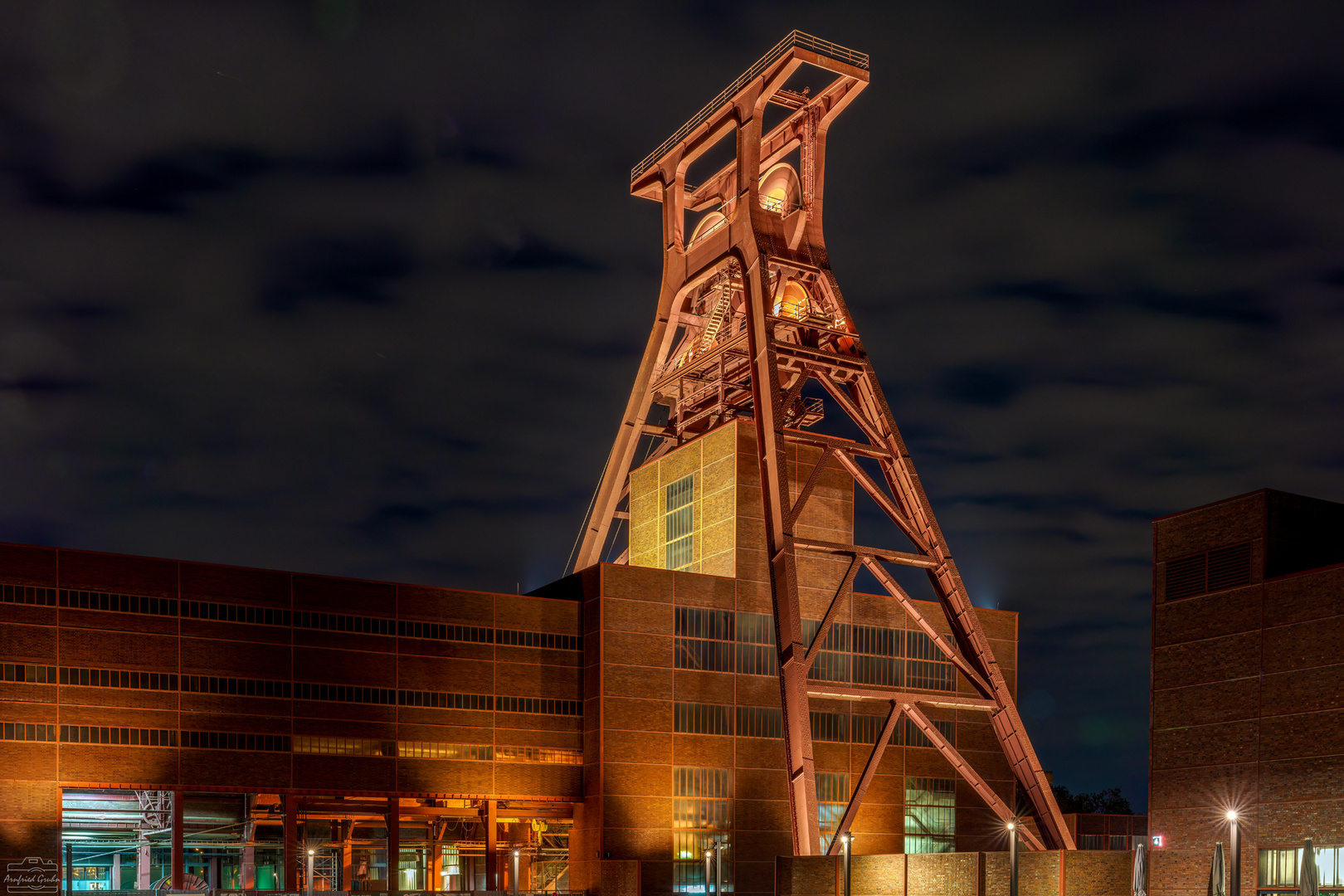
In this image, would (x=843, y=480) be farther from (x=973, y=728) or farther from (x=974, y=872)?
(x=974, y=872)

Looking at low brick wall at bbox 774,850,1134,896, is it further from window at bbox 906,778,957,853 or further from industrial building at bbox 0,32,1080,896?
window at bbox 906,778,957,853

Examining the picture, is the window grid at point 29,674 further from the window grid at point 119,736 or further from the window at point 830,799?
the window at point 830,799

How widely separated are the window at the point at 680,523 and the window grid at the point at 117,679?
21.1 m

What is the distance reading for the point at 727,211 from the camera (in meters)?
57.8

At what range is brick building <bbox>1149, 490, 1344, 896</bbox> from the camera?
40.3 m

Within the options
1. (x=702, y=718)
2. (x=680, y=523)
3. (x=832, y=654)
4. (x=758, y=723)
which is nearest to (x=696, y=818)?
(x=702, y=718)

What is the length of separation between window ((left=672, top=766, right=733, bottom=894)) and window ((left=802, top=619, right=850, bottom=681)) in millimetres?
6092

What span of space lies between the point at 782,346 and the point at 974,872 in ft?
70.4

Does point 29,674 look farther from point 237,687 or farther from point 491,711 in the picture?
point 491,711

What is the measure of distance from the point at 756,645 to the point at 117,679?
24081mm

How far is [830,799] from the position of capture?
195 ft

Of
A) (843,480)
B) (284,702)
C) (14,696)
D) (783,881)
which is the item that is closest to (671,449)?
(843,480)

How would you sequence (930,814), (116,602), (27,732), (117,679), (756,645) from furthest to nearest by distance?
(930,814) → (756,645) → (116,602) → (117,679) → (27,732)

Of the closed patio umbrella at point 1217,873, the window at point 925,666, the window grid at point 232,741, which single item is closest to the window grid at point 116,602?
the window grid at point 232,741
